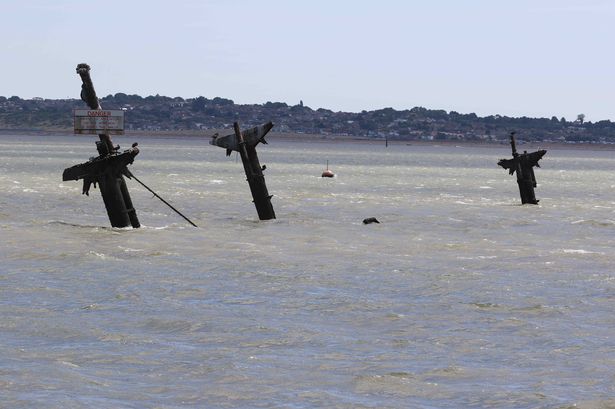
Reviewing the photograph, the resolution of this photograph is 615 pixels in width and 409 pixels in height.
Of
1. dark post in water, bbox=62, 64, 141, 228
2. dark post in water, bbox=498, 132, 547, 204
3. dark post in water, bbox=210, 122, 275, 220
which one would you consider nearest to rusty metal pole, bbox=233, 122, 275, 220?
dark post in water, bbox=210, 122, 275, 220

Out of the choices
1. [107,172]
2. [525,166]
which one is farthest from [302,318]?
[525,166]

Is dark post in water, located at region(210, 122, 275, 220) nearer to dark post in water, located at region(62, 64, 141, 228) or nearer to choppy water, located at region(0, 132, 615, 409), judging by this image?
choppy water, located at region(0, 132, 615, 409)

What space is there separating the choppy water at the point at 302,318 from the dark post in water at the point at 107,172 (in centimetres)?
66

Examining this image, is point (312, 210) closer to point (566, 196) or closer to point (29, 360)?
point (566, 196)

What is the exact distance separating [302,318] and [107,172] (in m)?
12.6

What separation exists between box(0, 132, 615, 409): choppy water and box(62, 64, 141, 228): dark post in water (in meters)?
0.66

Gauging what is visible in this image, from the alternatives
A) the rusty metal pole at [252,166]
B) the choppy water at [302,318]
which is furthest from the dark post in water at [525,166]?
the rusty metal pole at [252,166]

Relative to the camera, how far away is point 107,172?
28.2m

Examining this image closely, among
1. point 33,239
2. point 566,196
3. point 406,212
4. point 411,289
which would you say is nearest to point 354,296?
point 411,289

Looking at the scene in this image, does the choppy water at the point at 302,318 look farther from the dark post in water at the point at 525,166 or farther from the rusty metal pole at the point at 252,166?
the dark post in water at the point at 525,166

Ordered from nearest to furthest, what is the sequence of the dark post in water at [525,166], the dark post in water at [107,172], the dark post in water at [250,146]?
the dark post in water at [107,172]
the dark post in water at [250,146]
the dark post in water at [525,166]

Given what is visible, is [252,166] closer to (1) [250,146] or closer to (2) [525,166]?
(1) [250,146]

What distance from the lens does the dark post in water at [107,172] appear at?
28.3 meters

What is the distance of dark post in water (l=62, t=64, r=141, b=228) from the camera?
2825 cm
